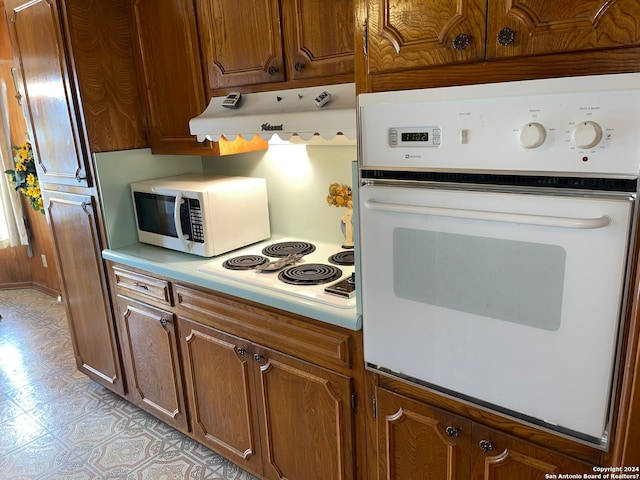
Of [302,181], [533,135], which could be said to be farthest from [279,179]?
[533,135]

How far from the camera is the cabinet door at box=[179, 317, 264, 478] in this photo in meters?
1.86

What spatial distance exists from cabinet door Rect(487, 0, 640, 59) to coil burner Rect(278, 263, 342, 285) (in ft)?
3.09

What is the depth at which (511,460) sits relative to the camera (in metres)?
1.22

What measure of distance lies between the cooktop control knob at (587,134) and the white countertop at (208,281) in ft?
2.52

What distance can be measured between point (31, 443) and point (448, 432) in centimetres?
219

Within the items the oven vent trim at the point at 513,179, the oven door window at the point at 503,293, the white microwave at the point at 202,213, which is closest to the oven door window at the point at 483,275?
the oven door window at the point at 503,293

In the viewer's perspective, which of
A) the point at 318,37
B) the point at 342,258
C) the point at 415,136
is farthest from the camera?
the point at 342,258

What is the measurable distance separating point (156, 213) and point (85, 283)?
26.3 inches

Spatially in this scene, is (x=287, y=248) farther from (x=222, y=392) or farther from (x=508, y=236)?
(x=508, y=236)

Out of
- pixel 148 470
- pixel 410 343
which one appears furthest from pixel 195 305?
pixel 410 343

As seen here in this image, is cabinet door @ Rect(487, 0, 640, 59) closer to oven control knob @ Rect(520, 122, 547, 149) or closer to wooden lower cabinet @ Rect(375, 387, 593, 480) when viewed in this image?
oven control knob @ Rect(520, 122, 547, 149)

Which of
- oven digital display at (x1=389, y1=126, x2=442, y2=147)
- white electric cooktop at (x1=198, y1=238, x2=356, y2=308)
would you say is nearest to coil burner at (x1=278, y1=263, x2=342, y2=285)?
white electric cooktop at (x1=198, y1=238, x2=356, y2=308)

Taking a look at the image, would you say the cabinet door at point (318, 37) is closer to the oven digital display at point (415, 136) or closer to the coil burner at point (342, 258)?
the oven digital display at point (415, 136)

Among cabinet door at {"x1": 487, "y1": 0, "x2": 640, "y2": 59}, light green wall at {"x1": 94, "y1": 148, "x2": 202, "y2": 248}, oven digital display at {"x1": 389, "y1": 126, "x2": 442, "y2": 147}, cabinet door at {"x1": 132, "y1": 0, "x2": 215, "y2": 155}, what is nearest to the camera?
cabinet door at {"x1": 487, "y1": 0, "x2": 640, "y2": 59}
